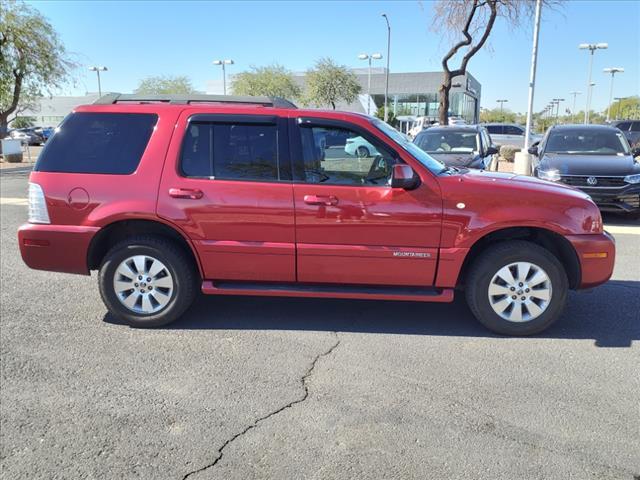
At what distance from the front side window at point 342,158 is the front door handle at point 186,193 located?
2.94 feet

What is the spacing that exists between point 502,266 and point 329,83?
1955 inches

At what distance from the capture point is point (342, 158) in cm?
445

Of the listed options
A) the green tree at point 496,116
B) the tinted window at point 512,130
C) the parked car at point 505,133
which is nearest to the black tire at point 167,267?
the parked car at point 505,133

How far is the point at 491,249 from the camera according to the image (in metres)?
4.38

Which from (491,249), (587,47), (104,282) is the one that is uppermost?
(587,47)

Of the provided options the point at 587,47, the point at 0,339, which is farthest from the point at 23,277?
the point at 587,47

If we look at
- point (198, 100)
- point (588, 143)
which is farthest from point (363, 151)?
point (588, 143)

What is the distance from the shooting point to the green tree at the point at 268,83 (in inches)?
2178

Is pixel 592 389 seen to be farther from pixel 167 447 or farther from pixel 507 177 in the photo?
pixel 167 447

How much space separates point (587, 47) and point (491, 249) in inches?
1794

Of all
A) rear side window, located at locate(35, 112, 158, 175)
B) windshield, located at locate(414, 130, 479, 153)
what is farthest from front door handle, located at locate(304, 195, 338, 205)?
windshield, located at locate(414, 130, 479, 153)

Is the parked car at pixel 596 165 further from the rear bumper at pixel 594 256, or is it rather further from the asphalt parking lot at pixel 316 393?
the rear bumper at pixel 594 256

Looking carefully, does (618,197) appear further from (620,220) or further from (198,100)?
(198,100)

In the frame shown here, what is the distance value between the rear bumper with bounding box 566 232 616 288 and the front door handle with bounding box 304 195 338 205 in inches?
74.9
